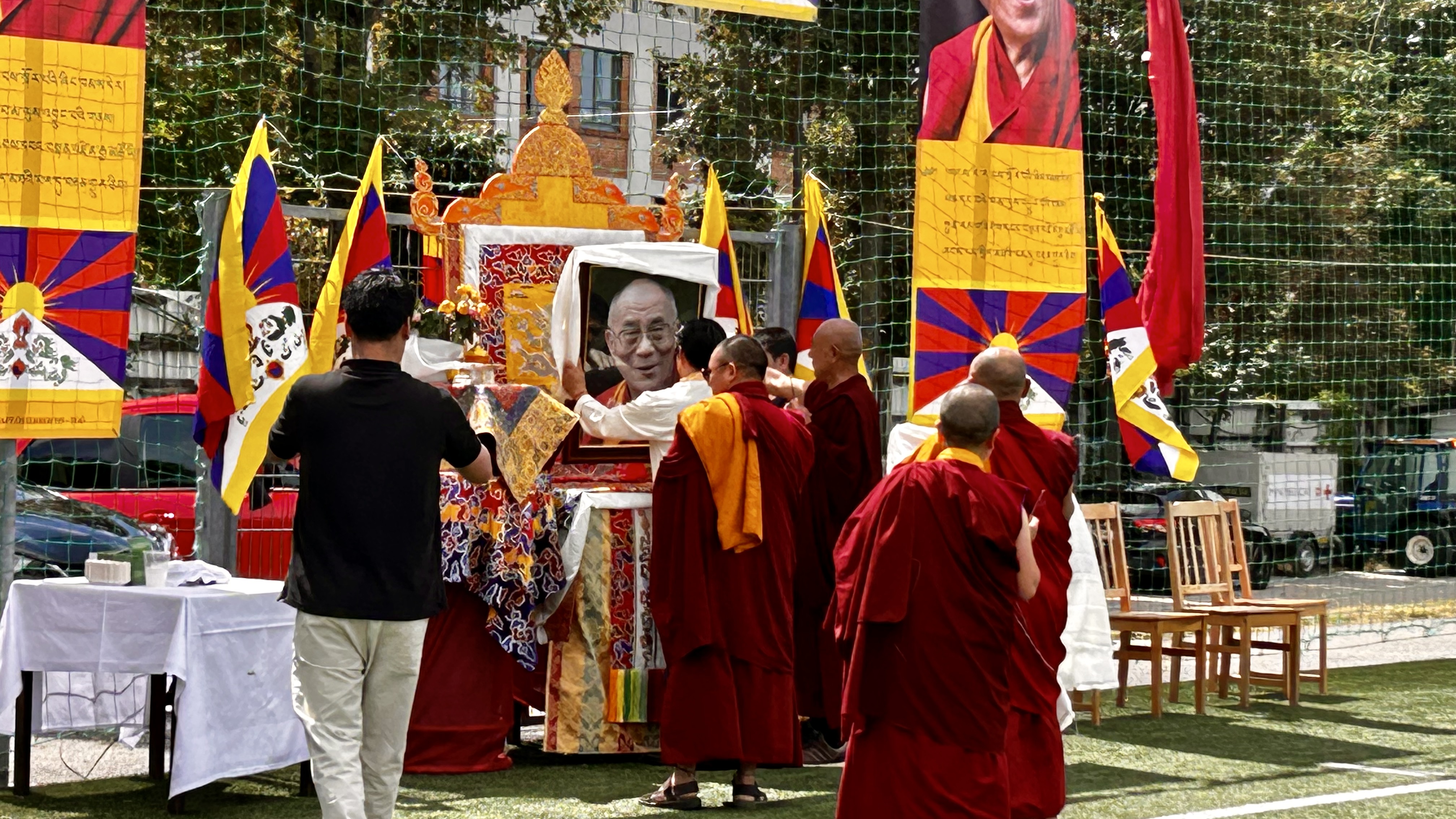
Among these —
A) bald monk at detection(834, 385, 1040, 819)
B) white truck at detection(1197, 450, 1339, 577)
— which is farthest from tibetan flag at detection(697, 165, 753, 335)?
white truck at detection(1197, 450, 1339, 577)

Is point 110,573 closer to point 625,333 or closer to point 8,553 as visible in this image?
point 8,553

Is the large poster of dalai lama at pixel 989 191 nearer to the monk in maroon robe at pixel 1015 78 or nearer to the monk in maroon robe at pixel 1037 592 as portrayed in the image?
the monk in maroon robe at pixel 1015 78

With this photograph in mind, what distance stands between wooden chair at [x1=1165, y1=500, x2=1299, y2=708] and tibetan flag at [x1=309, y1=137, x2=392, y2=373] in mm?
4518

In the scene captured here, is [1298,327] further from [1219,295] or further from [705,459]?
[705,459]

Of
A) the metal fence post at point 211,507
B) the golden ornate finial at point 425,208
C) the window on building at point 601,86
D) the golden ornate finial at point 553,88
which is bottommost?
the metal fence post at point 211,507

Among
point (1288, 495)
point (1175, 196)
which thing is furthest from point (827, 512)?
point (1288, 495)

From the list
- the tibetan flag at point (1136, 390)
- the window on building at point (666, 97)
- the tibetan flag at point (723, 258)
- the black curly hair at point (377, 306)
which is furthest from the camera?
the window on building at point (666, 97)

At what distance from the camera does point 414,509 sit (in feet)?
16.5

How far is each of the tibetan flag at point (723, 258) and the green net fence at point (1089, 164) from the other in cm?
245

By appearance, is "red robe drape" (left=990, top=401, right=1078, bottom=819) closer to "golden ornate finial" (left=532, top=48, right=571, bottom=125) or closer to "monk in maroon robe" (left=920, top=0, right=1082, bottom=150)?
"monk in maroon robe" (left=920, top=0, right=1082, bottom=150)

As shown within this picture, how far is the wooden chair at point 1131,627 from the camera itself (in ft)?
29.8

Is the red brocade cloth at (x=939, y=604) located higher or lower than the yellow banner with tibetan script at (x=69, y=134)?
lower

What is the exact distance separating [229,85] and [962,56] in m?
→ 7.35

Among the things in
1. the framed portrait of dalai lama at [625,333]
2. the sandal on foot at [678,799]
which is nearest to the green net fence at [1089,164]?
the framed portrait of dalai lama at [625,333]
